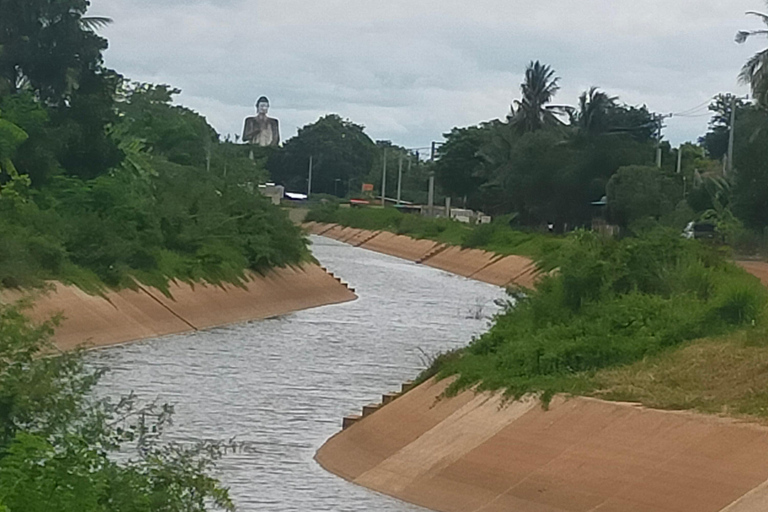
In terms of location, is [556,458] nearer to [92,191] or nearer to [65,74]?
[92,191]

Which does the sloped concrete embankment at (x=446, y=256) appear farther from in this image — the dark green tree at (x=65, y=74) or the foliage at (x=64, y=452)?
the foliage at (x=64, y=452)

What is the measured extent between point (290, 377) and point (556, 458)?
55.0 feet

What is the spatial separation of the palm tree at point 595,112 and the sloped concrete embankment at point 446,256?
34.2 ft

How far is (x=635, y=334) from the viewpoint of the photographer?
23094mm

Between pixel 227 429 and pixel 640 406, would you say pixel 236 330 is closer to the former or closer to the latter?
pixel 227 429

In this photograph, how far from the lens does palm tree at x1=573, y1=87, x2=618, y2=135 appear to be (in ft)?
308

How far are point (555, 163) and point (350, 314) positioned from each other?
41.5 meters

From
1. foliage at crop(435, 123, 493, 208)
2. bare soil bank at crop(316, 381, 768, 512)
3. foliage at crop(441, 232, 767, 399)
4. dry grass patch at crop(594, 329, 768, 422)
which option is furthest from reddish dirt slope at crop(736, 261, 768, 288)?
foliage at crop(435, 123, 493, 208)

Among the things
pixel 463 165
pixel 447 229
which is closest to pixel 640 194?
pixel 447 229

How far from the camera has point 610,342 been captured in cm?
2258

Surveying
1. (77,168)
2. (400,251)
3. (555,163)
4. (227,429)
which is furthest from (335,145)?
(227,429)

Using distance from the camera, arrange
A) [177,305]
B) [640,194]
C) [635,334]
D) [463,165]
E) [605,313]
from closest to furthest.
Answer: [635,334]
[605,313]
[177,305]
[640,194]
[463,165]

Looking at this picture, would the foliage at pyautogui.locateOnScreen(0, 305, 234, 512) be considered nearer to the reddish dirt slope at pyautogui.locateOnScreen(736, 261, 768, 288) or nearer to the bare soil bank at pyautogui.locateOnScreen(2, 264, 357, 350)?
the bare soil bank at pyautogui.locateOnScreen(2, 264, 357, 350)

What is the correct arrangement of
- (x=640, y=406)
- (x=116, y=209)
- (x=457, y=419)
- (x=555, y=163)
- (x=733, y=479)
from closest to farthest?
1. (x=733, y=479)
2. (x=640, y=406)
3. (x=457, y=419)
4. (x=116, y=209)
5. (x=555, y=163)
